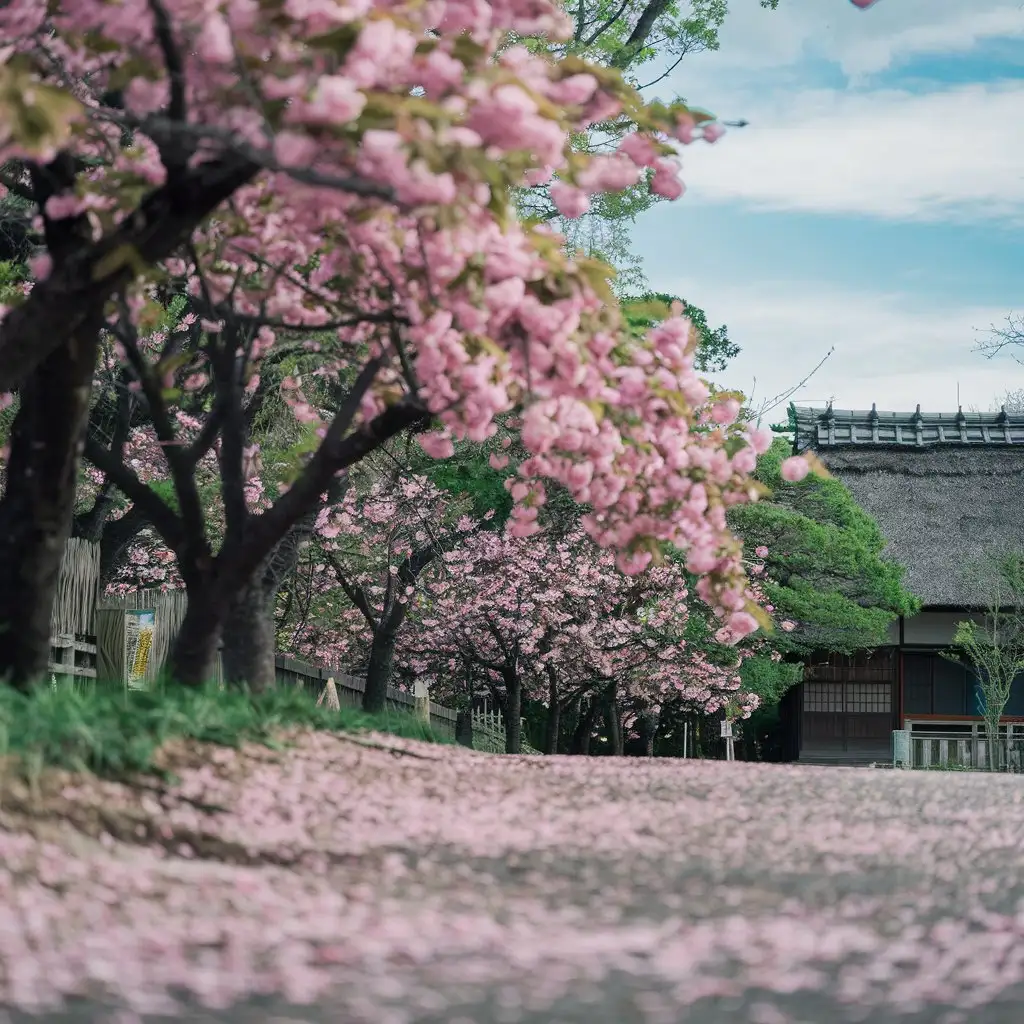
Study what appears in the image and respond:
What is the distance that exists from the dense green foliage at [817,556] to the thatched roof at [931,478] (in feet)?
17.7

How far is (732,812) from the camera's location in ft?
26.2

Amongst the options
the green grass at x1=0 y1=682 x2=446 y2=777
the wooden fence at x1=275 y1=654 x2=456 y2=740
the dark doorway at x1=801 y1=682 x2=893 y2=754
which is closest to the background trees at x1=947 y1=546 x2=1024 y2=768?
the dark doorway at x1=801 y1=682 x2=893 y2=754

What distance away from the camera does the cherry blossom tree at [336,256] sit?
16.6 feet

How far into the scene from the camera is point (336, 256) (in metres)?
8.00

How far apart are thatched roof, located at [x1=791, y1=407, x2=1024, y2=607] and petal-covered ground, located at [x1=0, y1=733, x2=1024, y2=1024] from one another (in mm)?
24517

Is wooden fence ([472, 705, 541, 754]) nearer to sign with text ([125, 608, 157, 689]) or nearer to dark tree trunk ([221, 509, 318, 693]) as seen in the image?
sign with text ([125, 608, 157, 689])

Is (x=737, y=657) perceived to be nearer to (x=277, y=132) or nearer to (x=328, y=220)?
(x=328, y=220)

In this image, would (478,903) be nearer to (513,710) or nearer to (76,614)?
(76,614)

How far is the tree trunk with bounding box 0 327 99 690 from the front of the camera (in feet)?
25.4

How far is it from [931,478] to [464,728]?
14.3 meters

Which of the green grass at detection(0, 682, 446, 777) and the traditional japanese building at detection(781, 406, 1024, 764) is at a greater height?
the traditional japanese building at detection(781, 406, 1024, 764)

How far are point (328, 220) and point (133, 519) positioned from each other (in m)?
8.46

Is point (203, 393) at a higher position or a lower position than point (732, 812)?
higher

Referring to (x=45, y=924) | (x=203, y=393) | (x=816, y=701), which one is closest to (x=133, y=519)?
(x=203, y=393)
